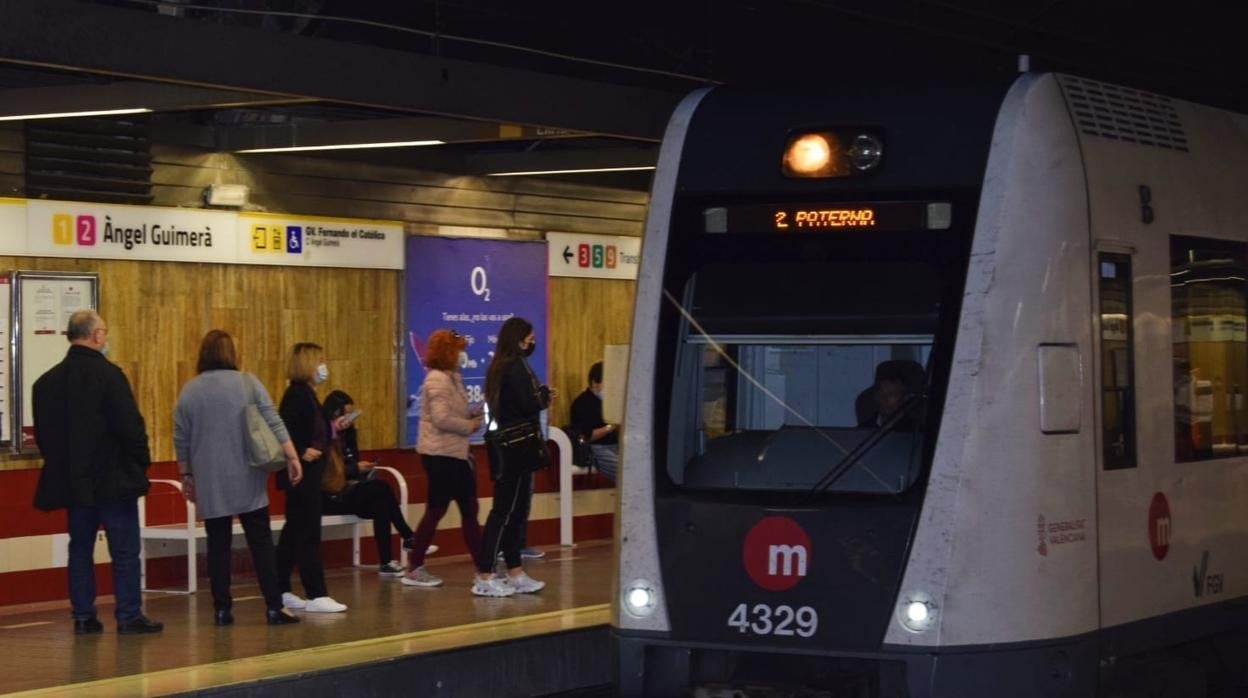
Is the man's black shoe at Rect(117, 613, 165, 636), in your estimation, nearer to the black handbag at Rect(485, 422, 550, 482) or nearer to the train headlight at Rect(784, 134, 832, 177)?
the black handbag at Rect(485, 422, 550, 482)

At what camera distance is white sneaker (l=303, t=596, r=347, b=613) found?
1237cm

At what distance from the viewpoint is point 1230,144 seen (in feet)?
31.9

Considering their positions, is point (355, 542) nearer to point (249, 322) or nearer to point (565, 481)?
point (249, 322)

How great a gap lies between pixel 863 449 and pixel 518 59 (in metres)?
10.5

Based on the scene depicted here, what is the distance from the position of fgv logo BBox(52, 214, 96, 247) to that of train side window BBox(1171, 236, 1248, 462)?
7120 millimetres

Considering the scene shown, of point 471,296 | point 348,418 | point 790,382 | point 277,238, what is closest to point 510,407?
point 348,418

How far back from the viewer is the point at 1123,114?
8719 millimetres

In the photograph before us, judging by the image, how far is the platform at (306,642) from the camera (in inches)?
389

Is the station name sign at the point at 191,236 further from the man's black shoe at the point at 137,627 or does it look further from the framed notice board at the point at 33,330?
the man's black shoe at the point at 137,627

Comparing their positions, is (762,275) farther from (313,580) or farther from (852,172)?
(313,580)

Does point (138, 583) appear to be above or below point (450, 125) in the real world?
below

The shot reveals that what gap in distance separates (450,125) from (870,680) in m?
6.66

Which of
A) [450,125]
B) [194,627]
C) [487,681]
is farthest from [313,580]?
[450,125]

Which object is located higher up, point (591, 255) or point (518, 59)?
point (518, 59)
